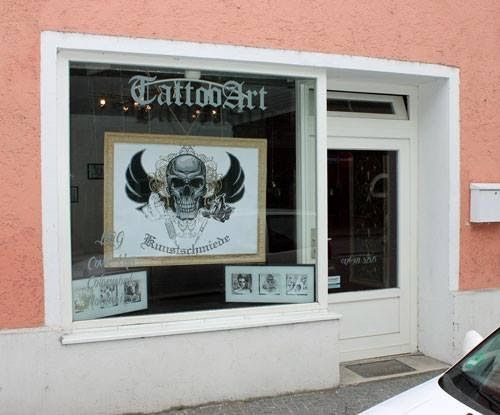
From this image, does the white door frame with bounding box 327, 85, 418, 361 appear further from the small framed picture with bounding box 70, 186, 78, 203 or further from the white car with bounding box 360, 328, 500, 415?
the white car with bounding box 360, 328, 500, 415

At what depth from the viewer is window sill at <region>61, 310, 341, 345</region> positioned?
4.43m

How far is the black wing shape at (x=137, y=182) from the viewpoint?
189 inches

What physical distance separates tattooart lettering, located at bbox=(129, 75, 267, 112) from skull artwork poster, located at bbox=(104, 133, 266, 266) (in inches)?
11.4

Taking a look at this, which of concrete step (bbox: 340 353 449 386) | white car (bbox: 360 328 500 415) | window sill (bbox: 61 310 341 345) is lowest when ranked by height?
concrete step (bbox: 340 353 449 386)

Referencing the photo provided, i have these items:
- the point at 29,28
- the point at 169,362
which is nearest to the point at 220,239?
the point at 169,362

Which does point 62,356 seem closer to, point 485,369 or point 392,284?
point 485,369

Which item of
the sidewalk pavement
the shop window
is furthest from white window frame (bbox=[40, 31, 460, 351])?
the sidewalk pavement

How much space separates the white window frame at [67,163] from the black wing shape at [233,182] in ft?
2.72

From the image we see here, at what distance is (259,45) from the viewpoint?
193 inches

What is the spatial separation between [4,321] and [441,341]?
158 inches

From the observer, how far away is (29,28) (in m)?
4.26

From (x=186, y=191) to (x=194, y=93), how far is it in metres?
0.81

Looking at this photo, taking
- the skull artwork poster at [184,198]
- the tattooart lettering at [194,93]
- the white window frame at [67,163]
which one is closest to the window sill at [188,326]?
the white window frame at [67,163]

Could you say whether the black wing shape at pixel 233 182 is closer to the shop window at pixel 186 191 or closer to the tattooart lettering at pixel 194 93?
the shop window at pixel 186 191
